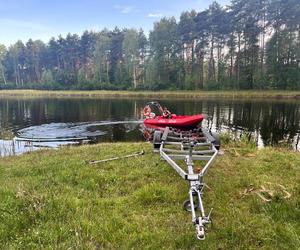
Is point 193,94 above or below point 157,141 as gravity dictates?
below

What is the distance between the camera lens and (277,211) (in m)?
5.37

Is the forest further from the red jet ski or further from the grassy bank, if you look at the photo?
the red jet ski

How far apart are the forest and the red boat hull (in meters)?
40.5

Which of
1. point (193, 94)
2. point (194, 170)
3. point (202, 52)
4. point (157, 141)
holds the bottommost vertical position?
point (193, 94)

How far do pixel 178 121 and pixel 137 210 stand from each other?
11.1 meters

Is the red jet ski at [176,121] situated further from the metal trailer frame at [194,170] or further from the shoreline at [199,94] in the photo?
the shoreline at [199,94]

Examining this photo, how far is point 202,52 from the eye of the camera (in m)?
66.6

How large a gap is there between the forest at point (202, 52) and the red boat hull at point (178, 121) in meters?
40.5

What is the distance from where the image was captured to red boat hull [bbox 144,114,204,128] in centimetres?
1600

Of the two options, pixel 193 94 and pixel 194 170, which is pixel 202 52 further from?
pixel 194 170

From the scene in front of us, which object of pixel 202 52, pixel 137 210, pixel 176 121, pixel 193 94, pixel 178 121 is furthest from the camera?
pixel 202 52

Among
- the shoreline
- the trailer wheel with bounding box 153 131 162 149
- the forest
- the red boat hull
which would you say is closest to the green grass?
the trailer wheel with bounding box 153 131 162 149

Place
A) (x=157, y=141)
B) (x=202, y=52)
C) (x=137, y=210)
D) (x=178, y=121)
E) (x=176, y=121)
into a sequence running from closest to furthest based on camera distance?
(x=137, y=210) → (x=157, y=141) → (x=178, y=121) → (x=176, y=121) → (x=202, y=52)

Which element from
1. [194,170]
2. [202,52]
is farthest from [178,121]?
[202,52]
